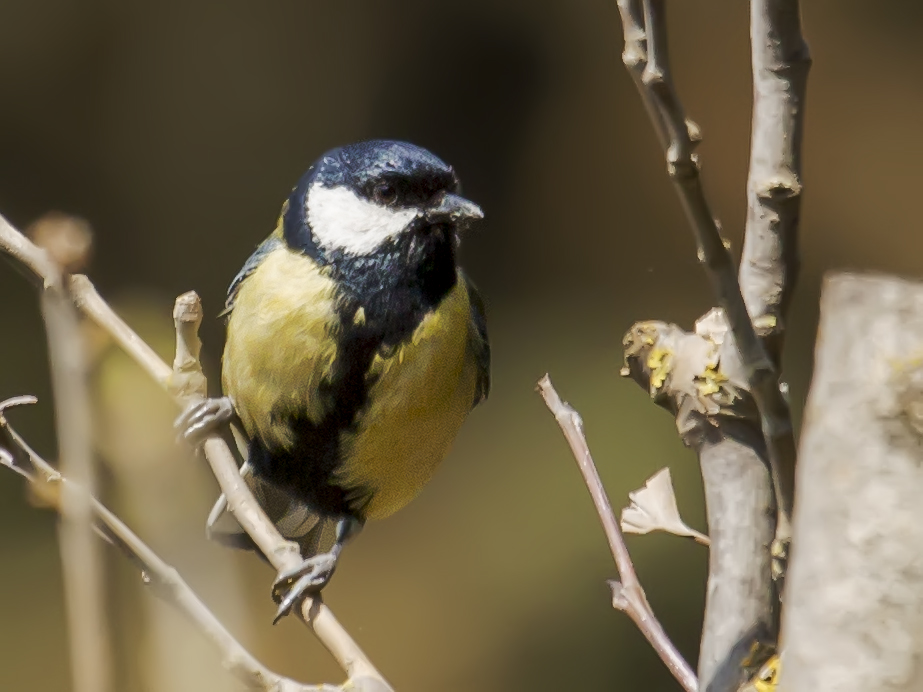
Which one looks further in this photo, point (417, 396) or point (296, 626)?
point (296, 626)

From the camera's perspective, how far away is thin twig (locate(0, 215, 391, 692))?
929 mm

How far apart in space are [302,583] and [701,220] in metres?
A: 0.83

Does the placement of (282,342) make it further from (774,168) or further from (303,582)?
(774,168)

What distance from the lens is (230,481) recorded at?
113 cm

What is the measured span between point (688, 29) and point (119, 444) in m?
1.97

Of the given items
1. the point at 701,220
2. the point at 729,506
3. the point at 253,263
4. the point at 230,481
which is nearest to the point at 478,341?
the point at 253,263

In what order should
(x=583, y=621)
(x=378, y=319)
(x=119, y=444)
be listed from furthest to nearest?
1. (x=583, y=621)
2. (x=378, y=319)
3. (x=119, y=444)

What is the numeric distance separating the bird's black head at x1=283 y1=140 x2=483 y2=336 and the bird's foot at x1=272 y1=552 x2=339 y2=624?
0.90 feet

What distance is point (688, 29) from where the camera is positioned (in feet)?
7.77

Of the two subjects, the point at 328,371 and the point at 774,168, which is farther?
the point at 328,371

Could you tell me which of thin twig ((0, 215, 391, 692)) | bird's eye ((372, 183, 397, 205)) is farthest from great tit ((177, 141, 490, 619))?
thin twig ((0, 215, 391, 692))

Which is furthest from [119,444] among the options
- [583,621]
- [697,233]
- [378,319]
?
[583,621]

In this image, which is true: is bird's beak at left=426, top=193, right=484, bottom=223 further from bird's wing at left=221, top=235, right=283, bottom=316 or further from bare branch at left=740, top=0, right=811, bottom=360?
bare branch at left=740, top=0, right=811, bottom=360

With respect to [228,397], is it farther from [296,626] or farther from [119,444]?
[296,626]
